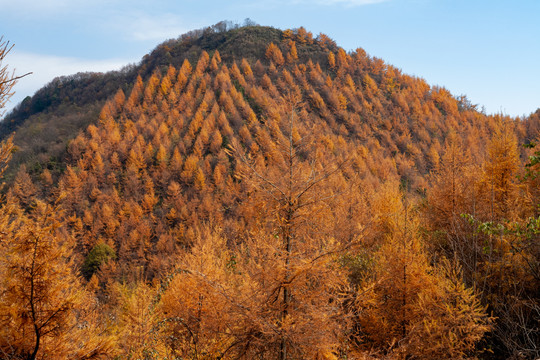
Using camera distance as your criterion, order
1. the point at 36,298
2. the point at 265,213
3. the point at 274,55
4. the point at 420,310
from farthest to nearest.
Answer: the point at 274,55 → the point at 420,310 → the point at 36,298 → the point at 265,213

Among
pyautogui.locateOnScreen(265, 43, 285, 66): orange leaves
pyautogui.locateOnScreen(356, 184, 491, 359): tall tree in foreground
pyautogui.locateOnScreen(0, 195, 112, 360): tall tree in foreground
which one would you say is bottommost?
pyautogui.locateOnScreen(356, 184, 491, 359): tall tree in foreground

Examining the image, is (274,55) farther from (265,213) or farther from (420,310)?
(265,213)

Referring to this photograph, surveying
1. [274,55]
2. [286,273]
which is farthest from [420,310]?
[274,55]

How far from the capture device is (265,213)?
5.34 metres

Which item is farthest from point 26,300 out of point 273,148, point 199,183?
point 199,183

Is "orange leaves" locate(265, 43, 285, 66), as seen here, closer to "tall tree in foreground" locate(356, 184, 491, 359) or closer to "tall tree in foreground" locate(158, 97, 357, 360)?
"tall tree in foreground" locate(356, 184, 491, 359)

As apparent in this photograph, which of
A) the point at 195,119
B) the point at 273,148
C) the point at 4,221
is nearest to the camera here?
the point at 273,148

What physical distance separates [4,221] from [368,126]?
289ft

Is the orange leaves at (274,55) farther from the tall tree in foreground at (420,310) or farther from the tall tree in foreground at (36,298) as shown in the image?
the tall tree in foreground at (36,298)

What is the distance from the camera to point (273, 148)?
5.73 meters

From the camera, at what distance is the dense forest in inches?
207

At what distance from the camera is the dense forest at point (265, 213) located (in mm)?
5254

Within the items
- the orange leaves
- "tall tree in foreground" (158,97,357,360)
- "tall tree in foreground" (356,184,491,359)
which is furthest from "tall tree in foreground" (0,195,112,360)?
the orange leaves

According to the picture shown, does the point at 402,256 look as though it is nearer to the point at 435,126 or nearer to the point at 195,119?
the point at 195,119
